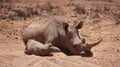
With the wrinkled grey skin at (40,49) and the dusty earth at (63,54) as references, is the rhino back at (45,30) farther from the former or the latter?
the dusty earth at (63,54)

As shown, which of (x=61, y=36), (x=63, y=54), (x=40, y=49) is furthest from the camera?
(x=61, y=36)

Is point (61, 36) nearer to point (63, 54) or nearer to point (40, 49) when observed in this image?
point (63, 54)

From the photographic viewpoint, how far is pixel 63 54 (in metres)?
10.2

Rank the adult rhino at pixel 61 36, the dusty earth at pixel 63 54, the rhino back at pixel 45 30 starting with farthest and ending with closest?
the rhino back at pixel 45 30 < the adult rhino at pixel 61 36 < the dusty earth at pixel 63 54

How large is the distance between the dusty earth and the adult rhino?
324 millimetres

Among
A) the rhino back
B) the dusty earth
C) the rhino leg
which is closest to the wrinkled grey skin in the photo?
the rhino leg

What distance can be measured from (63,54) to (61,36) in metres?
0.56

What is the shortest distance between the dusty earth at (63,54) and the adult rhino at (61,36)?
324mm

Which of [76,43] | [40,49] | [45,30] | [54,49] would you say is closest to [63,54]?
[54,49]

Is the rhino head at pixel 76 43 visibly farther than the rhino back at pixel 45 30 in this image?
No

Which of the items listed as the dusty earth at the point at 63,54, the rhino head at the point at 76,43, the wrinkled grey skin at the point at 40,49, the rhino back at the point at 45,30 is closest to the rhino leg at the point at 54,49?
the wrinkled grey skin at the point at 40,49

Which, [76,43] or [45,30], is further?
[45,30]

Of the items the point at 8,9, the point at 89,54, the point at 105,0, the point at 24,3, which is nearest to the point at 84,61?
the point at 89,54

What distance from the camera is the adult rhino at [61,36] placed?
10242 millimetres
